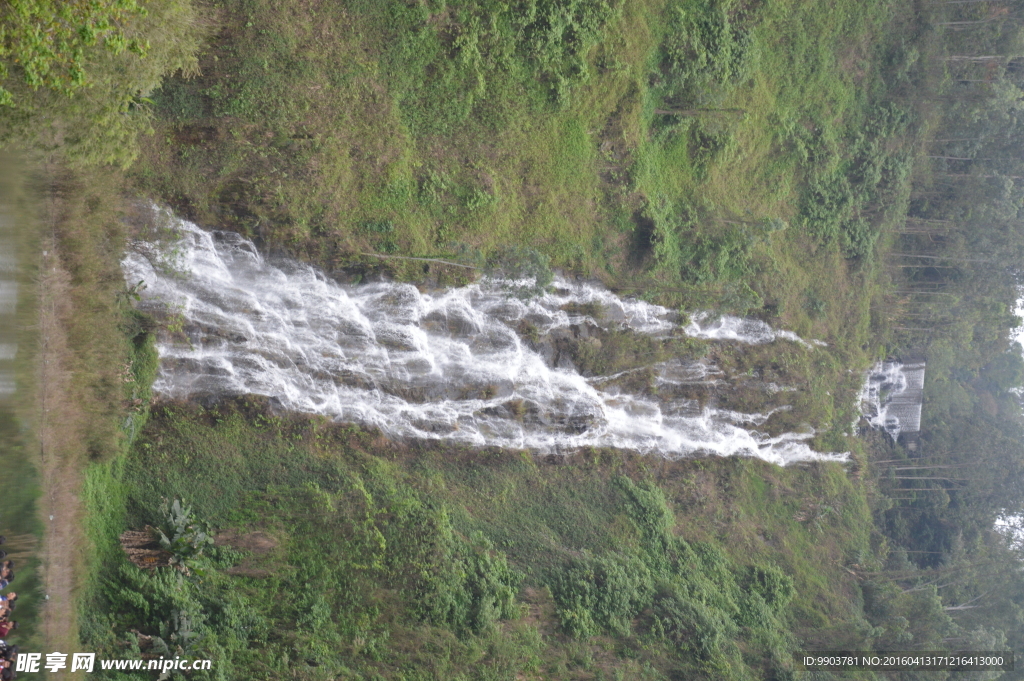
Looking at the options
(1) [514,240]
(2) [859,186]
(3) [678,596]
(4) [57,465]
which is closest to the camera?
(4) [57,465]

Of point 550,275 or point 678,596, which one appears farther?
point 550,275

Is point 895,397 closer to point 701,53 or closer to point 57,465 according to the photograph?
point 701,53

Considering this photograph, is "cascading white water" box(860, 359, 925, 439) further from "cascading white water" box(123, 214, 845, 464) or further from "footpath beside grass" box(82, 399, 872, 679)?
"footpath beside grass" box(82, 399, 872, 679)

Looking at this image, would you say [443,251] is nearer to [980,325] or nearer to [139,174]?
[139,174]

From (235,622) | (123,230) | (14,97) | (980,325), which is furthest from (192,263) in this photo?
(980,325)

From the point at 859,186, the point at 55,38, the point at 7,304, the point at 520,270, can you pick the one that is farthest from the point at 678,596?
the point at 55,38
